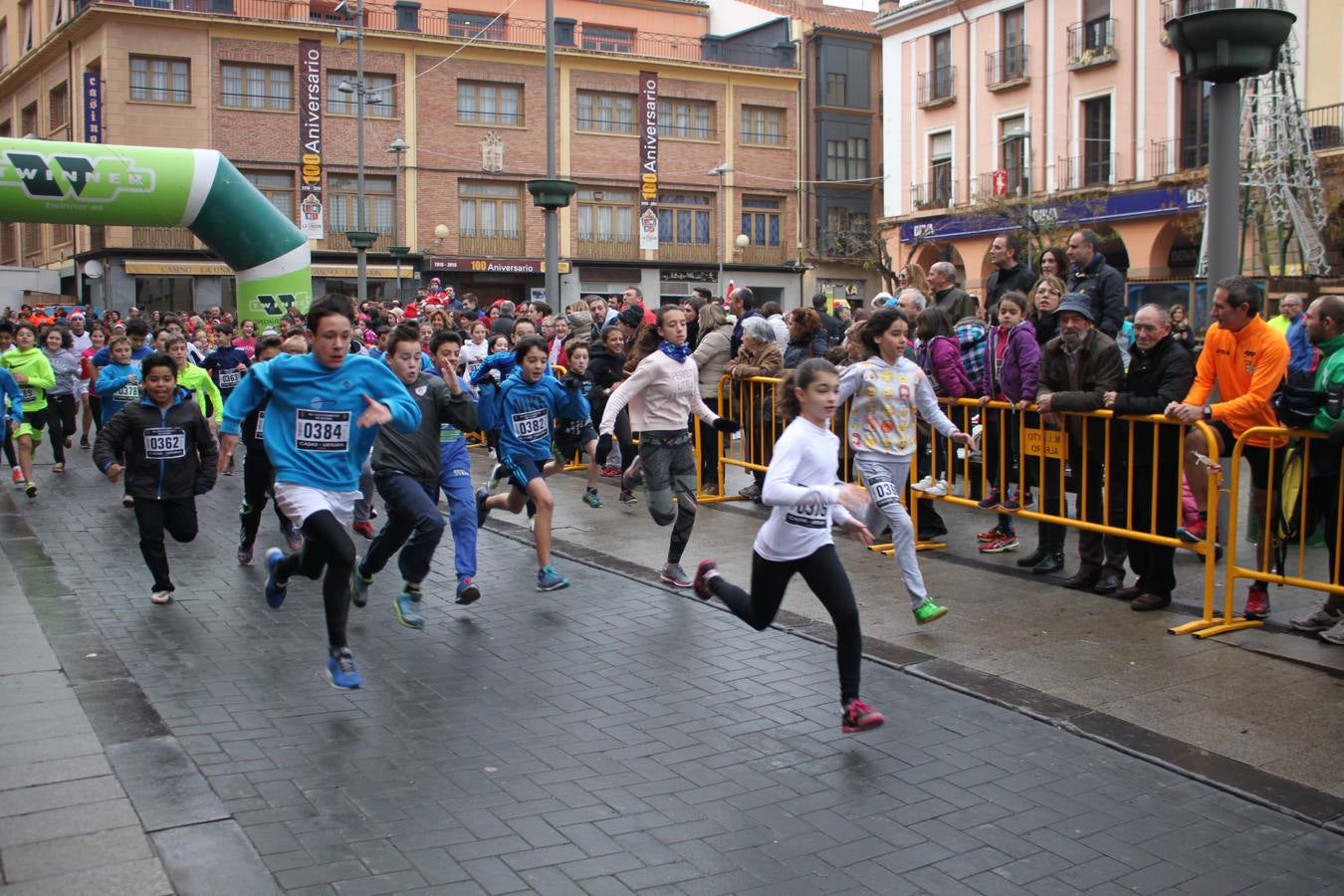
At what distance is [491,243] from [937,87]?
15911 millimetres

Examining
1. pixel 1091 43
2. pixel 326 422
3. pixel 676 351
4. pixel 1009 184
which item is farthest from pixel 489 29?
pixel 326 422

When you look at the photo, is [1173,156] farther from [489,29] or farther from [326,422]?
[326,422]

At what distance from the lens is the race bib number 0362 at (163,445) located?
826cm

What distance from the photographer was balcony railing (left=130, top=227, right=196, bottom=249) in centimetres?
3912

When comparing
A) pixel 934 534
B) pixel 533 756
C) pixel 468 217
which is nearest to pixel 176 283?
pixel 468 217

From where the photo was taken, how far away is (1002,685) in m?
6.13

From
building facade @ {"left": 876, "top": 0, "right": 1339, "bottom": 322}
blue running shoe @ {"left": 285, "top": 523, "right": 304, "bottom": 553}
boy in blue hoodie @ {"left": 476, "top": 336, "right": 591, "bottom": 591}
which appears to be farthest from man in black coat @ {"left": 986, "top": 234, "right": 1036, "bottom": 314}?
building facade @ {"left": 876, "top": 0, "right": 1339, "bottom": 322}

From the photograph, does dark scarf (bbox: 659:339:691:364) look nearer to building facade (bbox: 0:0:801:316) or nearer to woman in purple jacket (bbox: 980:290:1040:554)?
woman in purple jacket (bbox: 980:290:1040:554)

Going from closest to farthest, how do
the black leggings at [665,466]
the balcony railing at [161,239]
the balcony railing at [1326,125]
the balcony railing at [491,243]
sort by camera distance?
the black leggings at [665,466]
the balcony railing at [1326,125]
the balcony railing at [161,239]
the balcony railing at [491,243]

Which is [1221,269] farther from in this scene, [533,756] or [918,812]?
[533,756]

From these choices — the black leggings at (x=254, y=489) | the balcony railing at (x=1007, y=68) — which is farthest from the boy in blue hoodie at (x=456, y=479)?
the balcony railing at (x=1007, y=68)

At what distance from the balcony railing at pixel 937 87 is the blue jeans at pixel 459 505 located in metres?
35.4

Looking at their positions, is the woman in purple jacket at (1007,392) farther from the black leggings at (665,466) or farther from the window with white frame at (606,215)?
the window with white frame at (606,215)

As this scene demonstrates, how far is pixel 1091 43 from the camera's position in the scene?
35625mm
